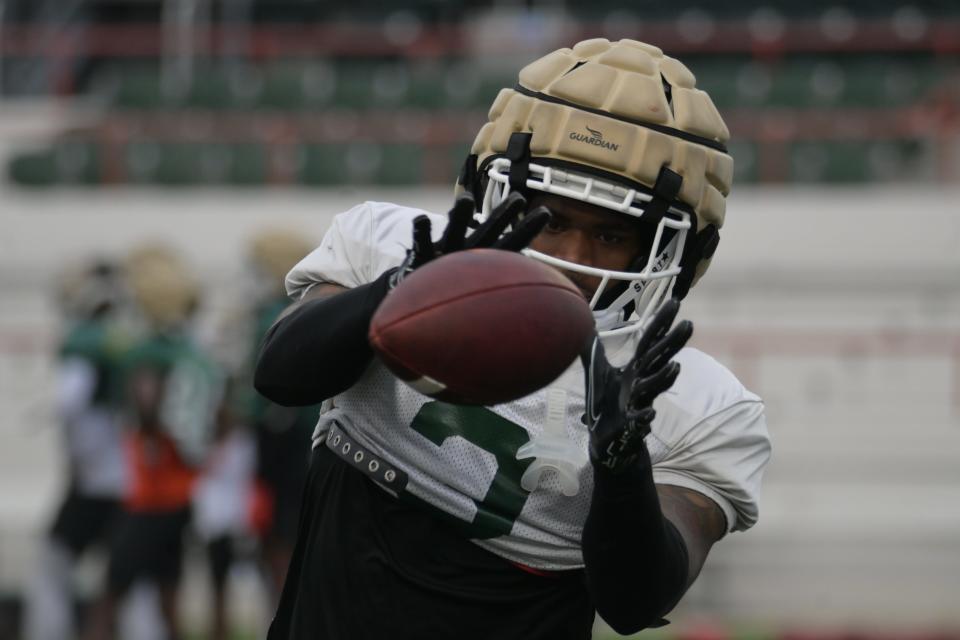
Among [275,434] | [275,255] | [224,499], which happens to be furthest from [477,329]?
[224,499]

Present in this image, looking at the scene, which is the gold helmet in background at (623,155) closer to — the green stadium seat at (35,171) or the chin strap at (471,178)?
the chin strap at (471,178)

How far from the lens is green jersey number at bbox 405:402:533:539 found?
196 cm

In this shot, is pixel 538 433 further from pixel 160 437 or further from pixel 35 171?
pixel 35 171

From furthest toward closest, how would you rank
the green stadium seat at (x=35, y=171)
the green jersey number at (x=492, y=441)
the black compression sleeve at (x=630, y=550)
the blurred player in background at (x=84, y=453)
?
the green stadium seat at (x=35, y=171), the blurred player in background at (x=84, y=453), the green jersey number at (x=492, y=441), the black compression sleeve at (x=630, y=550)

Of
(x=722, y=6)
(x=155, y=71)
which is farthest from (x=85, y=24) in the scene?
(x=722, y=6)

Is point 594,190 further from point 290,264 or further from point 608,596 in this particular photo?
point 290,264

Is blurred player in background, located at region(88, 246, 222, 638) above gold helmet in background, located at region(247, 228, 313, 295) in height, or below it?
below

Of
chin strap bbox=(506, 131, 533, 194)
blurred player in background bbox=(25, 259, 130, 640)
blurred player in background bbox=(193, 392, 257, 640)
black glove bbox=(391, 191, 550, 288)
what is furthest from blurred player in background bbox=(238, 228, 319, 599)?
black glove bbox=(391, 191, 550, 288)

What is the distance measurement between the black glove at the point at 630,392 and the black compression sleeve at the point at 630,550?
1.4 inches

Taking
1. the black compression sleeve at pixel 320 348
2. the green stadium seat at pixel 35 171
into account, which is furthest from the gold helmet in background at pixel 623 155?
the green stadium seat at pixel 35 171

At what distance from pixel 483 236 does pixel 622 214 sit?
13.7 inches

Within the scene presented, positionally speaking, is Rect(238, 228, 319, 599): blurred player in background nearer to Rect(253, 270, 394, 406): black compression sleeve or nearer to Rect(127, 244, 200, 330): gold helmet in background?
Rect(127, 244, 200, 330): gold helmet in background

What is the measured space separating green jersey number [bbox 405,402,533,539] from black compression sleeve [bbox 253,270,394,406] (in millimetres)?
173

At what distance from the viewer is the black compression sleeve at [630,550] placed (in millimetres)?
1738
